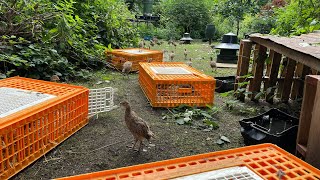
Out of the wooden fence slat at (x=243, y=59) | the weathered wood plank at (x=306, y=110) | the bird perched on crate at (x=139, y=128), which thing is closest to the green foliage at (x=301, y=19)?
the wooden fence slat at (x=243, y=59)

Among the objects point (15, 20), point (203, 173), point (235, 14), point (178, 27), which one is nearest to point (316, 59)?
point (203, 173)

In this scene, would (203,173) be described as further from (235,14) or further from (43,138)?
(235,14)

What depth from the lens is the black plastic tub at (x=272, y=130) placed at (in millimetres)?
2795

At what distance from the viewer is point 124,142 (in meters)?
3.09

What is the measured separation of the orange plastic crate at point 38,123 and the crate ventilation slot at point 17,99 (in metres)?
0.05

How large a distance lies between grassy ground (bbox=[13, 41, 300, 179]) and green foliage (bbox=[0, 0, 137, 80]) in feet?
5.36

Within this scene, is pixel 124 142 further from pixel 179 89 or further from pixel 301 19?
pixel 301 19

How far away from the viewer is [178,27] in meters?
17.4

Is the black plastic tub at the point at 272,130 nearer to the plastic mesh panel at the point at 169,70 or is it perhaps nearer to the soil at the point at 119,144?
the soil at the point at 119,144

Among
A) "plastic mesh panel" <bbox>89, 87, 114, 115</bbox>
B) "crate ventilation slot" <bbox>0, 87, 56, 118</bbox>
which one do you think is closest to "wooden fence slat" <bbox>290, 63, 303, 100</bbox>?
"plastic mesh panel" <bbox>89, 87, 114, 115</bbox>

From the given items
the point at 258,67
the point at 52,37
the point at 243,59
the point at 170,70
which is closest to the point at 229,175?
the point at 170,70

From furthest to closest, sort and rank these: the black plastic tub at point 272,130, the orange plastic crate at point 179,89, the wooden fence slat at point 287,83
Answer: the wooden fence slat at point 287,83, the orange plastic crate at point 179,89, the black plastic tub at point 272,130

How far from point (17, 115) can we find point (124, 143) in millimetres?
1101

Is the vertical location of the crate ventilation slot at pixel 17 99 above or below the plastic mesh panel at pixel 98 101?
above
